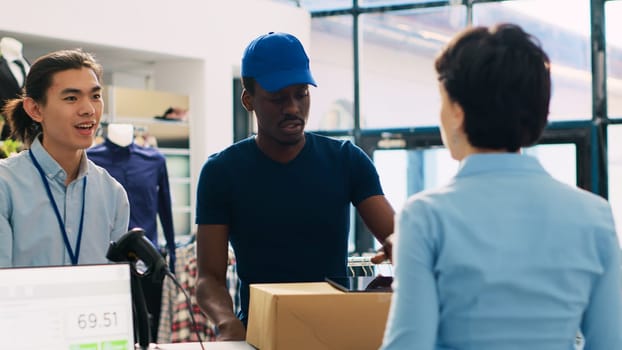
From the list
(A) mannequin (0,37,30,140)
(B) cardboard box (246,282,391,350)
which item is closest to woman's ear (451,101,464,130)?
(B) cardboard box (246,282,391,350)

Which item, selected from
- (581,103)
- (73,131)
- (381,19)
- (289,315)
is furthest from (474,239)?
(381,19)

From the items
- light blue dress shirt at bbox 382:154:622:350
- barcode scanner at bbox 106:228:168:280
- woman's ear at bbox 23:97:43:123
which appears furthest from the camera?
woman's ear at bbox 23:97:43:123

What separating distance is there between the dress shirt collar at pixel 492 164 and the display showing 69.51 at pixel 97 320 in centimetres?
68

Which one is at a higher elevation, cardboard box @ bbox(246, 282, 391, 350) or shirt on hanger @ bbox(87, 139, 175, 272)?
shirt on hanger @ bbox(87, 139, 175, 272)

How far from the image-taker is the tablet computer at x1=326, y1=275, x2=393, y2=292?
1681 mm

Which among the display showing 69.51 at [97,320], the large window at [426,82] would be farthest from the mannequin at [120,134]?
the display showing 69.51 at [97,320]

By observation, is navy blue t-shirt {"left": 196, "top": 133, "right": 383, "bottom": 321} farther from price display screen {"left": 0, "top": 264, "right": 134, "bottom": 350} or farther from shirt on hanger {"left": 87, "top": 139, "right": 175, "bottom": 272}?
shirt on hanger {"left": 87, "top": 139, "right": 175, "bottom": 272}

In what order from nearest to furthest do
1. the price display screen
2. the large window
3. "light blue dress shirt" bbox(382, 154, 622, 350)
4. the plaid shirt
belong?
"light blue dress shirt" bbox(382, 154, 622, 350)
the price display screen
the plaid shirt
the large window

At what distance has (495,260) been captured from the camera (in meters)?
1.19

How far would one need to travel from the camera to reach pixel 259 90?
6.68ft

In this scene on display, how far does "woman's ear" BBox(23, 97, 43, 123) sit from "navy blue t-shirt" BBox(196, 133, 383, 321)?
441 mm

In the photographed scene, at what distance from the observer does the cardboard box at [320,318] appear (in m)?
1.61

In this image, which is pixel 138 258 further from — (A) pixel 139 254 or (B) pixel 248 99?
(B) pixel 248 99

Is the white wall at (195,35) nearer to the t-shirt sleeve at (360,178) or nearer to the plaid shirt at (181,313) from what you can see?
the plaid shirt at (181,313)
